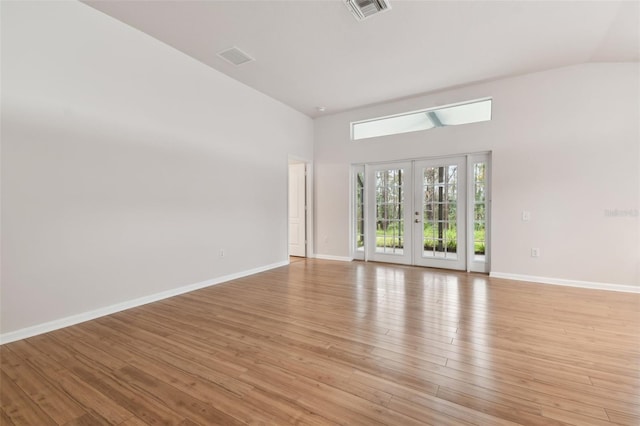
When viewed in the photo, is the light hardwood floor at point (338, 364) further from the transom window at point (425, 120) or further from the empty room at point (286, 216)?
the transom window at point (425, 120)

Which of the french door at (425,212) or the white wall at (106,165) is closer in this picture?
the white wall at (106,165)

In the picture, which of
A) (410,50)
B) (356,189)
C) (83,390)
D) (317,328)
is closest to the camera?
(83,390)

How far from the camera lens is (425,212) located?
17.1ft

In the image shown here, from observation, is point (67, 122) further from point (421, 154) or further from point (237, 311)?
point (421, 154)

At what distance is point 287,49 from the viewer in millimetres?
3533

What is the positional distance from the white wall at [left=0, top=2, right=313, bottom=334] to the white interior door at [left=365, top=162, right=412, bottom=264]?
2697 mm

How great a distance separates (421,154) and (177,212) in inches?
166

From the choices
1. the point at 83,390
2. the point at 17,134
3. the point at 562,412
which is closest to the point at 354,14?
the point at 17,134

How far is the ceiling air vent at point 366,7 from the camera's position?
2.68 meters

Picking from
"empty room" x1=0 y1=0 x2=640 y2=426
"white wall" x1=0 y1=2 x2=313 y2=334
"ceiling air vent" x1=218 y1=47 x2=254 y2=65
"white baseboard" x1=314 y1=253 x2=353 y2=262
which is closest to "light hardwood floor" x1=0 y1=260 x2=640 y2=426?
"empty room" x1=0 y1=0 x2=640 y2=426

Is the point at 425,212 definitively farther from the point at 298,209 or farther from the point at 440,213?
the point at 298,209

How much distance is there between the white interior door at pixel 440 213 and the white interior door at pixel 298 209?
2462 mm

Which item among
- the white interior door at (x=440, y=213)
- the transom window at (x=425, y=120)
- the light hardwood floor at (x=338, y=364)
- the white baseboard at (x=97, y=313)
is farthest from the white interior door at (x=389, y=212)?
the white baseboard at (x=97, y=313)

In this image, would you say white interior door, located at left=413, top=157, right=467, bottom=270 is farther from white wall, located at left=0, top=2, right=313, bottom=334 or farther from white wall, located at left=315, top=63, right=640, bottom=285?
white wall, located at left=0, top=2, right=313, bottom=334
